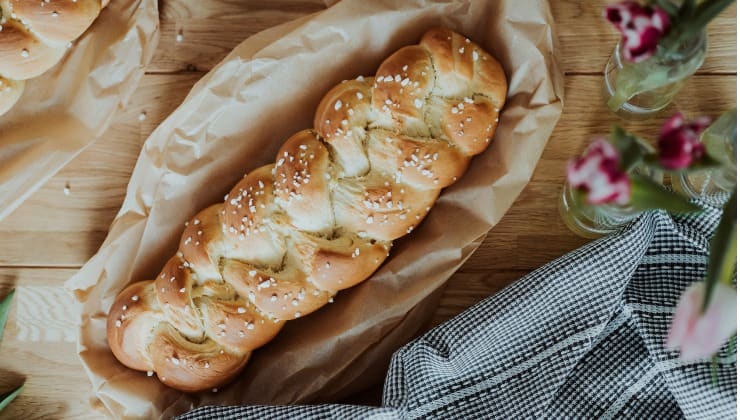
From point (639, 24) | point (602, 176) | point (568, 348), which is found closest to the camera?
point (602, 176)

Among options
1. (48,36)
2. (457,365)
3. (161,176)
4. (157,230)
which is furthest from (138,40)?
(457,365)

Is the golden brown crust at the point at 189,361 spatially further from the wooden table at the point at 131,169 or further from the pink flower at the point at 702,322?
the pink flower at the point at 702,322

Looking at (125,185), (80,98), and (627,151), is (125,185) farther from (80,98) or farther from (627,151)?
(627,151)

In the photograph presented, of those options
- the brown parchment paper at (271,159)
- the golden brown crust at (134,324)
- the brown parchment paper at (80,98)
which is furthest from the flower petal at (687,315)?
the brown parchment paper at (80,98)

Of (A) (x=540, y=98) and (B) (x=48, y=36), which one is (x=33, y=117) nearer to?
(B) (x=48, y=36)

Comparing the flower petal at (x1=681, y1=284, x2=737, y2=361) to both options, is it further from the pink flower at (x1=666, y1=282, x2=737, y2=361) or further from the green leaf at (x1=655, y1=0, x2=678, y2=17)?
the green leaf at (x1=655, y1=0, x2=678, y2=17)

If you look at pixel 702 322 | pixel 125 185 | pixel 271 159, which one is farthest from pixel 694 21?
pixel 125 185
